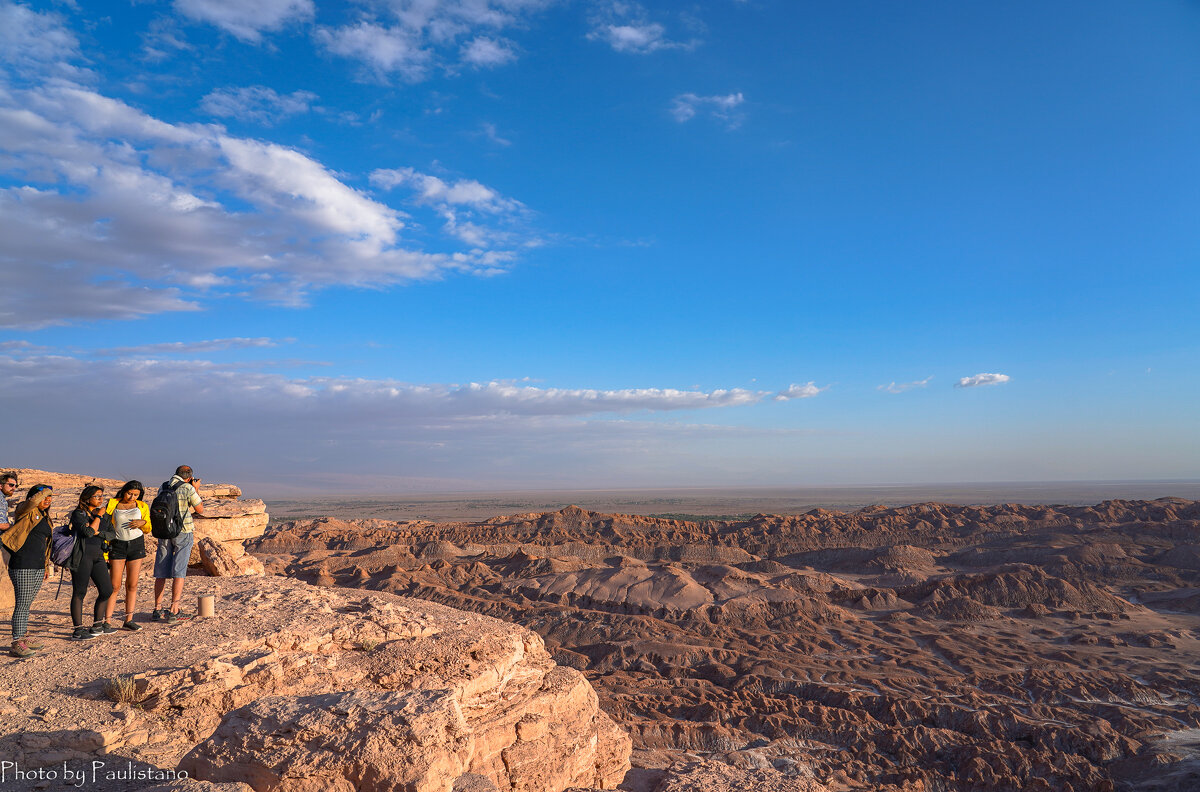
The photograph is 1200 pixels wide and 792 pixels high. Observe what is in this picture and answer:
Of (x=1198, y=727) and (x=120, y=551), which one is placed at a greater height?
(x=120, y=551)

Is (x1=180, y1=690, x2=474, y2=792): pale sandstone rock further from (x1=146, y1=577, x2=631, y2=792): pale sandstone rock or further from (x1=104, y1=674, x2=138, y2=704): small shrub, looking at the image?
(x1=104, y1=674, x2=138, y2=704): small shrub

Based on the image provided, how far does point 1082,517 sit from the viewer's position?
1652 inches

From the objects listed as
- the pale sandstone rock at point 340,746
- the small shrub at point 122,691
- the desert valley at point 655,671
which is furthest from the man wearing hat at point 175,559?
the pale sandstone rock at point 340,746

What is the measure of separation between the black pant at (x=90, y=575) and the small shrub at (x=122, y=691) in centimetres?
170

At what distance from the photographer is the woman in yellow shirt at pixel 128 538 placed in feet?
24.1

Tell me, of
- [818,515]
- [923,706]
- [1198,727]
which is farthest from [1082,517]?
[923,706]

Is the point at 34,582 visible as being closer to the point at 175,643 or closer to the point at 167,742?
the point at 175,643

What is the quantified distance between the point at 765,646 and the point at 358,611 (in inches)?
581

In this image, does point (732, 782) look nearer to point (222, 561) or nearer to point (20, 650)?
point (20, 650)

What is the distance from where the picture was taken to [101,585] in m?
7.23

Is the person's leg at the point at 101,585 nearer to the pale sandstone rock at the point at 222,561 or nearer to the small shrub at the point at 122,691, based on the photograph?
the small shrub at the point at 122,691

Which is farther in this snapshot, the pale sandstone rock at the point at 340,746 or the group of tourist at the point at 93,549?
the group of tourist at the point at 93,549

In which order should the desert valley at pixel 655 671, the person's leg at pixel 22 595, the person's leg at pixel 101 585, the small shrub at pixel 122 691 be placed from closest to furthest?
Answer: the desert valley at pixel 655 671
the small shrub at pixel 122 691
the person's leg at pixel 22 595
the person's leg at pixel 101 585

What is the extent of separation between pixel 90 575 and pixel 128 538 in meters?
0.50
